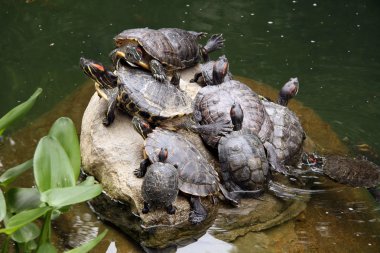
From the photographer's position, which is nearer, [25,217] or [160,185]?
[25,217]

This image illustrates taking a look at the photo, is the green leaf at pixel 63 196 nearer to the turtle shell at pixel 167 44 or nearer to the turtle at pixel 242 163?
the turtle at pixel 242 163

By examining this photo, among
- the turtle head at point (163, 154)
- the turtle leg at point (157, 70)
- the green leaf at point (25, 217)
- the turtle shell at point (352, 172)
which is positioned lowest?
the turtle shell at point (352, 172)

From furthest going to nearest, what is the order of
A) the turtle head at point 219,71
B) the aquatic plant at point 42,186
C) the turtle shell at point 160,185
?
the turtle head at point 219,71
the turtle shell at point 160,185
the aquatic plant at point 42,186

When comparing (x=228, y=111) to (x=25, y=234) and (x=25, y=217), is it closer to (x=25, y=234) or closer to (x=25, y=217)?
(x=25, y=234)

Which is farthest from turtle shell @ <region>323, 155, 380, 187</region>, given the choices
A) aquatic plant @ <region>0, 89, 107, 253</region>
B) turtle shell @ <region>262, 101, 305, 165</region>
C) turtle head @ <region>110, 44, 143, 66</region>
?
aquatic plant @ <region>0, 89, 107, 253</region>

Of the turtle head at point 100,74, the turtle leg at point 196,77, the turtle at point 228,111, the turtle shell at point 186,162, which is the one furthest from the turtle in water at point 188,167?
the turtle leg at point 196,77

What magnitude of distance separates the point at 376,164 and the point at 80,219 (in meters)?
2.61

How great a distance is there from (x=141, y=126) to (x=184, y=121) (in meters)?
0.40

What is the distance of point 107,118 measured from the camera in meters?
4.03

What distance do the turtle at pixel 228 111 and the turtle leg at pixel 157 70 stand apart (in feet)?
1.33

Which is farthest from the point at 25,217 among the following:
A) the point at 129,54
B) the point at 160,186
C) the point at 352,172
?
the point at 352,172

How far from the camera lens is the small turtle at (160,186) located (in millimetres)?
3395

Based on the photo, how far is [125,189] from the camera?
3.68m

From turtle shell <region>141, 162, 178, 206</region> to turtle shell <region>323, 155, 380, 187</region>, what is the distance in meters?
1.45
